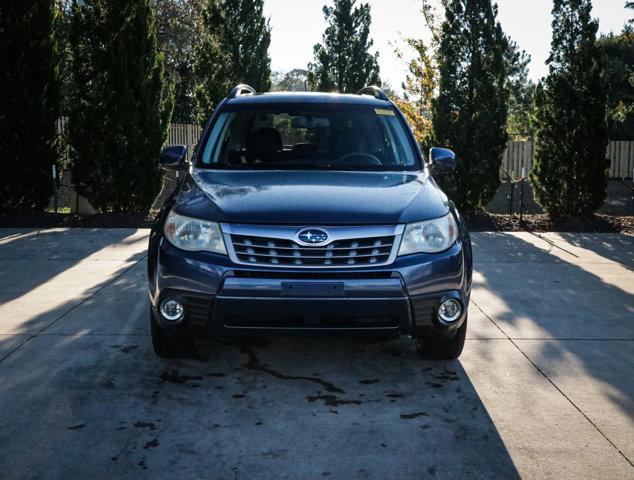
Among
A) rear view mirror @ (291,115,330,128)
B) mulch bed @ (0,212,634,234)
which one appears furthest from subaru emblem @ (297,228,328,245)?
mulch bed @ (0,212,634,234)

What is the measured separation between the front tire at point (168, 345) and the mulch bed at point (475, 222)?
7018mm

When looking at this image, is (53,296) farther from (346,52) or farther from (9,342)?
(346,52)

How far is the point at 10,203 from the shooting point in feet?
40.6

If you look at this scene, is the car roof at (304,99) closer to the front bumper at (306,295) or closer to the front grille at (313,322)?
the front bumper at (306,295)

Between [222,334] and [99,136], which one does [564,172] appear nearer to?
[99,136]

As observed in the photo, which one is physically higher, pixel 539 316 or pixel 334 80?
pixel 334 80

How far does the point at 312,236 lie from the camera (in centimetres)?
412

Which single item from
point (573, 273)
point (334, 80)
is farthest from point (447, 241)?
point (334, 80)

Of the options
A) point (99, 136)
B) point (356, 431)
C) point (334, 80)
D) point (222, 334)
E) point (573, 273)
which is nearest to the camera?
point (356, 431)

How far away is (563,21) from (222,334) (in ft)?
33.9

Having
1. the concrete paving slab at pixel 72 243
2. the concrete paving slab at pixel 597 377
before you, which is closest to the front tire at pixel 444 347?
the concrete paving slab at pixel 597 377

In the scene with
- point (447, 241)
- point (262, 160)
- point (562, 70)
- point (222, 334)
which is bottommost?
point (222, 334)

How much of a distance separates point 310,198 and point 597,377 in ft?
6.84

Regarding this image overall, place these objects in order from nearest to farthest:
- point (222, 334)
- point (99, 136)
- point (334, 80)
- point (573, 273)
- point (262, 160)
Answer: point (222, 334), point (262, 160), point (573, 273), point (99, 136), point (334, 80)
